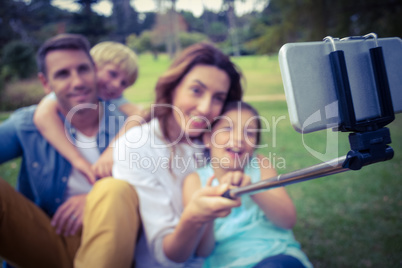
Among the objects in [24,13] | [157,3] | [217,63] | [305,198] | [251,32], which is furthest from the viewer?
[305,198]

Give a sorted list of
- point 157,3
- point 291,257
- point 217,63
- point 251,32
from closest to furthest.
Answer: point 291,257, point 217,63, point 157,3, point 251,32

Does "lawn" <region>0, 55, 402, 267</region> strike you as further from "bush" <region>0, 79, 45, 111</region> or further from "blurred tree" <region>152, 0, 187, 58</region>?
"bush" <region>0, 79, 45, 111</region>

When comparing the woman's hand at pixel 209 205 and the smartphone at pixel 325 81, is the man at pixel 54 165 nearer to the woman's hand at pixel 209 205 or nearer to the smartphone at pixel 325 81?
the woman's hand at pixel 209 205

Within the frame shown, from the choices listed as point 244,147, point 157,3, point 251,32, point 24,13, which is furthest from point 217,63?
point 24,13

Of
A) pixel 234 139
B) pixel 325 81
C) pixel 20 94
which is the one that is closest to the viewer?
pixel 325 81

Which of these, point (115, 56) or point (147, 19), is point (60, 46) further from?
point (147, 19)

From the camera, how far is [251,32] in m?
1.55

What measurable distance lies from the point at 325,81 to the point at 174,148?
642 millimetres

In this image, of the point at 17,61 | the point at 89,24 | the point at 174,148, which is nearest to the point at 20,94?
the point at 17,61

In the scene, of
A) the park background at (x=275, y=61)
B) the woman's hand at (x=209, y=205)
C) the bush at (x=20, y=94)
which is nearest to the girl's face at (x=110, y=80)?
the park background at (x=275, y=61)

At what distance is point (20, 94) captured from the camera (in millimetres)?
2217

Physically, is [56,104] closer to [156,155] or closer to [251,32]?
[156,155]

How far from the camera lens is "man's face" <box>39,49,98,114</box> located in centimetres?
117

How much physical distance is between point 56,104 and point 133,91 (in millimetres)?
911
